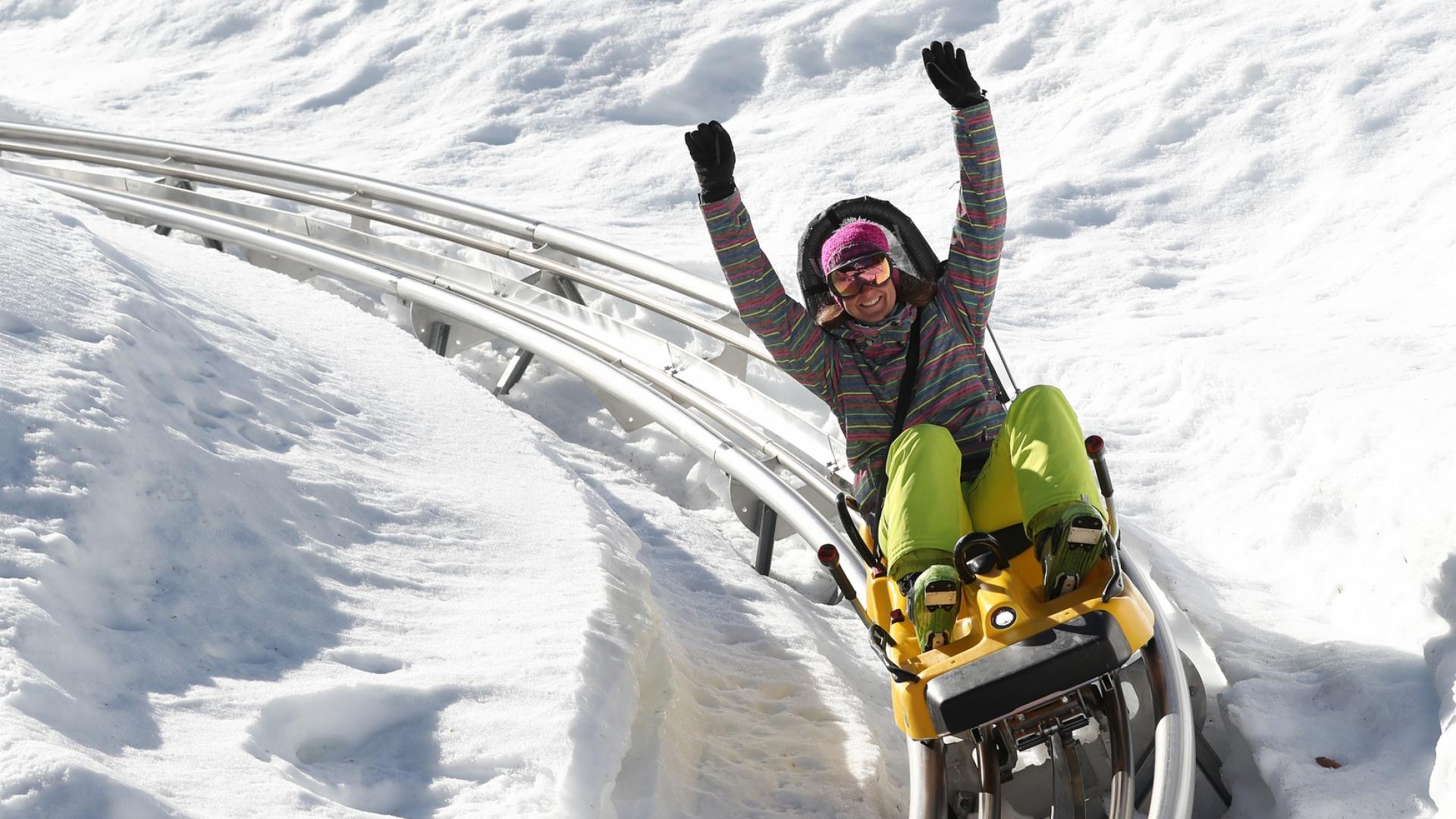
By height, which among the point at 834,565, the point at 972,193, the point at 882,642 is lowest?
the point at 882,642

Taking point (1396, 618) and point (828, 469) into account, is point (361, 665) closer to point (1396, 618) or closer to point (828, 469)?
point (828, 469)

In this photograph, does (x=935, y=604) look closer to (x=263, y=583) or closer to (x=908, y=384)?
(x=908, y=384)

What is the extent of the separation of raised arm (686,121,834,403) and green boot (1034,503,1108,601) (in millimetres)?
879

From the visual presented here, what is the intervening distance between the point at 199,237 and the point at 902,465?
6.69 m

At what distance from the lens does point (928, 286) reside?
344 centimetres

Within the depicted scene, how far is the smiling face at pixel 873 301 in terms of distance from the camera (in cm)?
335

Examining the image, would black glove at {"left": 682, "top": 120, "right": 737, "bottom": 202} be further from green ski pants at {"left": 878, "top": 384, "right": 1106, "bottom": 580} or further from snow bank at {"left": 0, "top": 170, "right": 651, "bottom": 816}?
snow bank at {"left": 0, "top": 170, "right": 651, "bottom": 816}

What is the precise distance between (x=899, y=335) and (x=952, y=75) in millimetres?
700

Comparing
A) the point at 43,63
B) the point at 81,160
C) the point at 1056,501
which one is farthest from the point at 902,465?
the point at 43,63

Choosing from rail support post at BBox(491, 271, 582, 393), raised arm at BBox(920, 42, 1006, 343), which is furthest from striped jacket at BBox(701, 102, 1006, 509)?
rail support post at BBox(491, 271, 582, 393)

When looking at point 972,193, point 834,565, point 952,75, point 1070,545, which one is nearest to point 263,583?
point 834,565

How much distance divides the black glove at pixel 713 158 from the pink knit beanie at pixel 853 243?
0.32 m

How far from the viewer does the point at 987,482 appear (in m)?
3.14

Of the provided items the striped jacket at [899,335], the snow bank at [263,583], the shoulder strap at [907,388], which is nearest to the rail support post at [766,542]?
the snow bank at [263,583]
